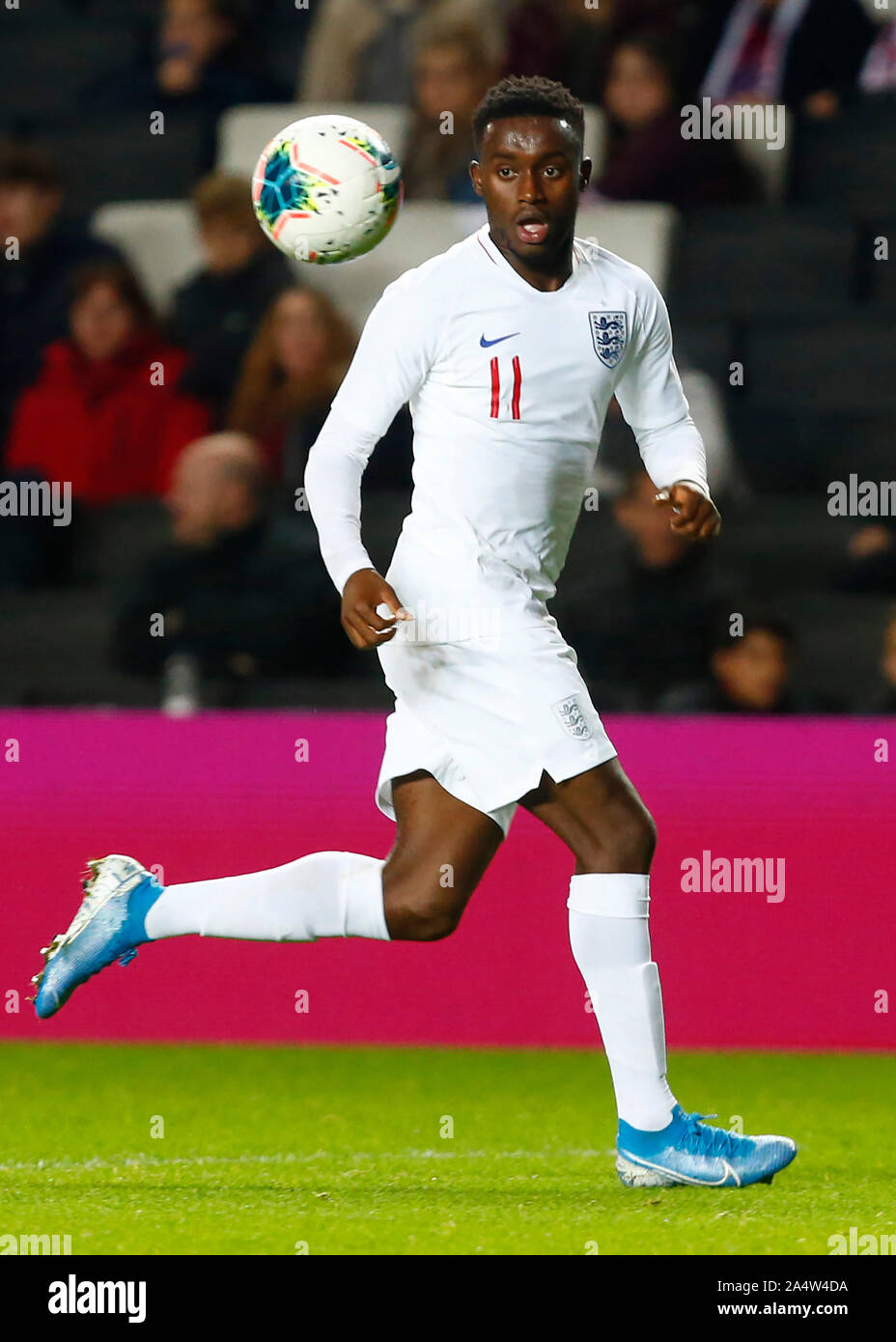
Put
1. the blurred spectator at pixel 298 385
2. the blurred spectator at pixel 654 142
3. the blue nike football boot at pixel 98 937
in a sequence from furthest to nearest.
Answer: the blurred spectator at pixel 654 142
the blurred spectator at pixel 298 385
the blue nike football boot at pixel 98 937

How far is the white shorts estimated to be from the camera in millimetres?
3512

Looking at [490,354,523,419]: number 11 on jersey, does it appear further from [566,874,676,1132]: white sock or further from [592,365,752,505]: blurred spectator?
[592,365,752,505]: blurred spectator

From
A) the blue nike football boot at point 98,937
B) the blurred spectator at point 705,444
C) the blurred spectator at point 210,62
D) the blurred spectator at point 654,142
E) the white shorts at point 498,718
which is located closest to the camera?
the white shorts at point 498,718

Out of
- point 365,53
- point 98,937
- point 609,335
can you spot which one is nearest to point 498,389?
point 609,335

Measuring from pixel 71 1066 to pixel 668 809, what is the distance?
1.51 m

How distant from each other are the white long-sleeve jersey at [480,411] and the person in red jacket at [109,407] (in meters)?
3.81

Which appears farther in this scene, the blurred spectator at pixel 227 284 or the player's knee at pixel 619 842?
the blurred spectator at pixel 227 284

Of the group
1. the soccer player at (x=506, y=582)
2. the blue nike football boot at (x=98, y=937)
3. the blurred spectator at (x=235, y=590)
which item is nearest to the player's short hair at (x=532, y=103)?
the soccer player at (x=506, y=582)

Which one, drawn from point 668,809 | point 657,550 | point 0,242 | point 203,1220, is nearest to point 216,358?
point 0,242

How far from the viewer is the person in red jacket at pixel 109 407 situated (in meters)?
7.38

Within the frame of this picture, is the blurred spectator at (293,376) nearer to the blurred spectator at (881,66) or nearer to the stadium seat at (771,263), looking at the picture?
the stadium seat at (771,263)

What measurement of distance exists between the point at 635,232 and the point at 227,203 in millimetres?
1430

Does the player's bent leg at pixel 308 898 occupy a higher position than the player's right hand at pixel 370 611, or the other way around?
the player's right hand at pixel 370 611

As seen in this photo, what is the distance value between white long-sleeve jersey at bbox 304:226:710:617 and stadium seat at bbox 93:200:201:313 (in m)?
4.54
